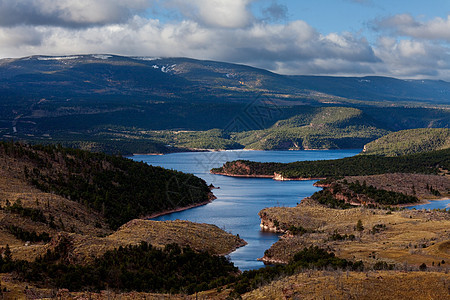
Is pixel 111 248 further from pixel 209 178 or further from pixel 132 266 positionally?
pixel 209 178

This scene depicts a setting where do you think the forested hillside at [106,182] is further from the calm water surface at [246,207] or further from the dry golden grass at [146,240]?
the dry golden grass at [146,240]

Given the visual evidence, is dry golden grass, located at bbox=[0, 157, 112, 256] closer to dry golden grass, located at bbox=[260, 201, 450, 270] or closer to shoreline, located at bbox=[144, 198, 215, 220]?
shoreline, located at bbox=[144, 198, 215, 220]

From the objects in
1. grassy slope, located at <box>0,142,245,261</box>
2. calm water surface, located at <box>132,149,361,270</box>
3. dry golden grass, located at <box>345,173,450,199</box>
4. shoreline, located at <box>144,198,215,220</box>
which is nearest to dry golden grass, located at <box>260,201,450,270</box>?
calm water surface, located at <box>132,149,361,270</box>

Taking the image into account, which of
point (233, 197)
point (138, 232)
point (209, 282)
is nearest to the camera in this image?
point (209, 282)

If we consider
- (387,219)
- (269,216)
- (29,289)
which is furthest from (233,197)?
(29,289)

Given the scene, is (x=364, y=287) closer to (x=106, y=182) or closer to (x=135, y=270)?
(x=135, y=270)

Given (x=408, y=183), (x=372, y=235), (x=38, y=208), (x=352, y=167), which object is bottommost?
(x=352, y=167)

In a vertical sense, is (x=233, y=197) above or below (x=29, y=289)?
below

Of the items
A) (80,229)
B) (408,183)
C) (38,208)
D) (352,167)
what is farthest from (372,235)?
(352,167)
